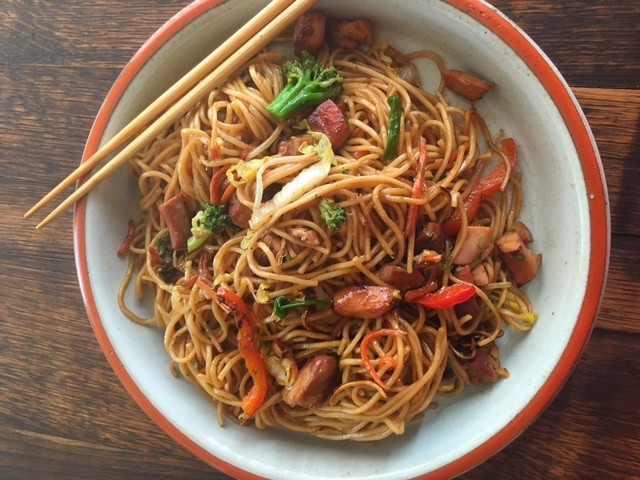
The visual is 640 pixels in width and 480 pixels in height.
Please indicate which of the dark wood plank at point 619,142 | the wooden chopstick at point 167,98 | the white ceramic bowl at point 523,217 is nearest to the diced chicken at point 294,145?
the wooden chopstick at point 167,98

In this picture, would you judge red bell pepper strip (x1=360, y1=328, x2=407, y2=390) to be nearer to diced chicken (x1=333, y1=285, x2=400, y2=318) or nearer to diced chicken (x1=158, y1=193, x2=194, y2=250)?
diced chicken (x1=333, y1=285, x2=400, y2=318)

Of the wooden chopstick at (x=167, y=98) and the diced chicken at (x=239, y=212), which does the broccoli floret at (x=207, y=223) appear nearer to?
the diced chicken at (x=239, y=212)

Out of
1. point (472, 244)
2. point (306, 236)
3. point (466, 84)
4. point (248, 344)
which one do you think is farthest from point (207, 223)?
point (466, 84)

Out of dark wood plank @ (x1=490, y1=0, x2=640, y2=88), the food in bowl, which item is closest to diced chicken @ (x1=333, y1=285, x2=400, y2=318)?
the food in bowl

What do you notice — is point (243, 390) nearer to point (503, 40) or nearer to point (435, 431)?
point (435, 431)

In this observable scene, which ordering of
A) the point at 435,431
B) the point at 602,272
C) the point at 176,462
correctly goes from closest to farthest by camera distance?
the point at 602,272 → the point at 435,431 → the point at 176,462

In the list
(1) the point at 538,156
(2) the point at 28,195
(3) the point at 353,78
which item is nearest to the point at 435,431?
(1) the point at 538,156

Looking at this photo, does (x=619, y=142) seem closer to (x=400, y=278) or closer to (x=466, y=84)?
(x=466, y=84)
